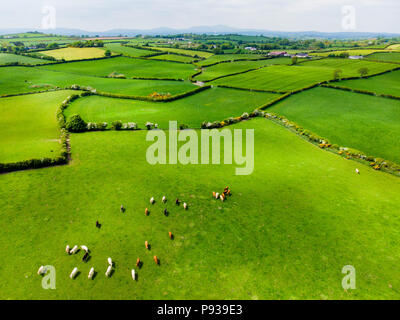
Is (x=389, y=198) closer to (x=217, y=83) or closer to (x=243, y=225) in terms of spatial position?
(x=243, y=225)

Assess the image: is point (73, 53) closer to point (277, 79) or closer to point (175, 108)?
point (175, 108)

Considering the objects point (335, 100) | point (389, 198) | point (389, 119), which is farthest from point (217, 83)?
point (389, 198)

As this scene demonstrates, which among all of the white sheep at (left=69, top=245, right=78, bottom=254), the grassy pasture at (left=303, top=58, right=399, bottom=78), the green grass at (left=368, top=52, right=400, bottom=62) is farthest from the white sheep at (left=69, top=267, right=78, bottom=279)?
the green grass at (left=368, top=52, right=400, bottom=62)

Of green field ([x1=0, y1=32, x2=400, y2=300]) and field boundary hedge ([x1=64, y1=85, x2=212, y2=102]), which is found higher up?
field boundary hedge ([x1=64, y1=85, x2=212, y2=102])

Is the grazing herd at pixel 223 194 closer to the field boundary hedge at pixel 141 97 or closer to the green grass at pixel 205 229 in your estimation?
the green grass at pixel 205 229

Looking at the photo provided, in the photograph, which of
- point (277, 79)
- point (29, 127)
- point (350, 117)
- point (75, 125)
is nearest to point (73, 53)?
point (29, 127)

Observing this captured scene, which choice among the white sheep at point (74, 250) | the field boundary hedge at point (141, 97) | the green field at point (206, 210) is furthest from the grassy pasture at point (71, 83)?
the white sheep at point (74, 250)

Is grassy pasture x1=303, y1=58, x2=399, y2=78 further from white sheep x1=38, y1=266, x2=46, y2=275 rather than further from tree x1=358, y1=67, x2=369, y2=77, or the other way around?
white sheep x1=38, y1=266, x2=46, y2=275

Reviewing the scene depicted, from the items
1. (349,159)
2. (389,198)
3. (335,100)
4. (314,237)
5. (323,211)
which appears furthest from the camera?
(335,100)
